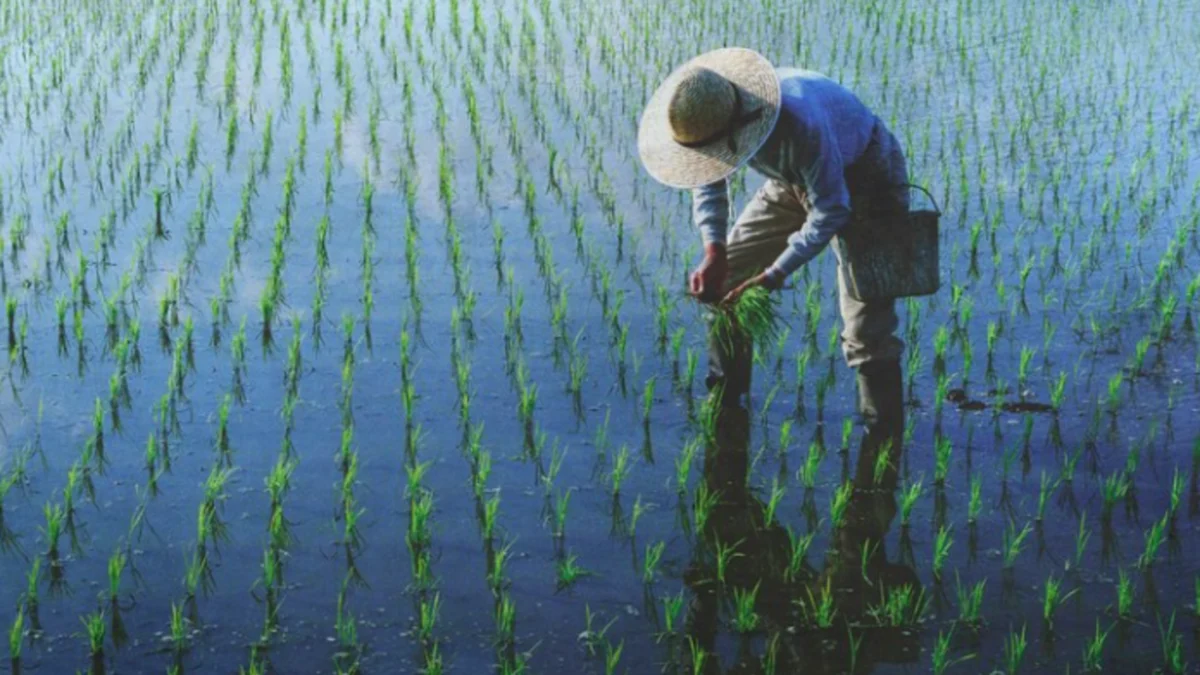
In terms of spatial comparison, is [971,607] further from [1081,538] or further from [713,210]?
[713,210]

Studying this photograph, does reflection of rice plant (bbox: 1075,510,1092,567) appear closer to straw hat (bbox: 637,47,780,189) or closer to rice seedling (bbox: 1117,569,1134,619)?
rice seedling (bbox: 1117,569,1134,619)

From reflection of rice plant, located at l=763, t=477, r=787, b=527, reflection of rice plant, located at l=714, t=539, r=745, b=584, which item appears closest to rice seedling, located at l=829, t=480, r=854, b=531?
reflection of rice plant, located at l=763, t=477, r=787, b=527

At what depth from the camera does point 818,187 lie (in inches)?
152

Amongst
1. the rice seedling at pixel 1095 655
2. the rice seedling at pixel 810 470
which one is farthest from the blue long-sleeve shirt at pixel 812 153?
the rice seedling at pixel 1095 655

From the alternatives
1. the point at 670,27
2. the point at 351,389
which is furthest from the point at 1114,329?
the point at 670,27

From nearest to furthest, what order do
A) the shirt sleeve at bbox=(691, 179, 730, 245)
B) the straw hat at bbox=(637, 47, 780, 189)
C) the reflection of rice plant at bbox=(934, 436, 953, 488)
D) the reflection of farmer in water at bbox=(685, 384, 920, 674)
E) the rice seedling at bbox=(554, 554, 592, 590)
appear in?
the reflection of farmer in water at bbox=(685, 384, 920, 674), the rice seedling at bbox=(554, 554, 592, 590), the straw hat at bbox=(637, 47, 780, 189), the reflection of rice plant at bbox=(934, 436, 953, 488), the shirt sleeve at bbox=(691, 179, 730, 245)

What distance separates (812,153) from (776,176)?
0.27 meters

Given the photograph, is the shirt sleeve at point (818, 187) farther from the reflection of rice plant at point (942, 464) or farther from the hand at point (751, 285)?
the reflection of rice plant at point (942, 464)

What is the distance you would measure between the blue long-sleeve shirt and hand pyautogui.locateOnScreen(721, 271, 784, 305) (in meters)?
0.02

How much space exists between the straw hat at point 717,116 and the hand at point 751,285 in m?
0.31

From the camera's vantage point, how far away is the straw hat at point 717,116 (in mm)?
3736

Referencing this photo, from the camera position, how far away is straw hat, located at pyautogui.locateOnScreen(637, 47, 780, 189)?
12.3 feet

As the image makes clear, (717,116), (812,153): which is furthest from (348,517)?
(812,153)

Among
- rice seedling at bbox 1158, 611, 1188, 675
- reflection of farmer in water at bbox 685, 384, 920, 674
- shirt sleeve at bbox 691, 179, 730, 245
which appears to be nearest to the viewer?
rice seedling at bbox 1158, 611, 1188, 675
